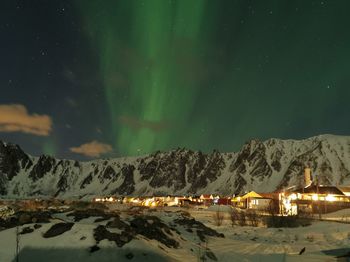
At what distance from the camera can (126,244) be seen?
18375 millimetres

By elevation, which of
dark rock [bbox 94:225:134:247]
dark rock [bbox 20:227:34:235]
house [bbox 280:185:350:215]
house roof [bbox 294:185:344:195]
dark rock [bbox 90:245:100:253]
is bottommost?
dark rock [bbox 90:245:100:253]

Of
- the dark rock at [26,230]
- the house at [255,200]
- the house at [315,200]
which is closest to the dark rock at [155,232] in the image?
the dark rock at [26,230]

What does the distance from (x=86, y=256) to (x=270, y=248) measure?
569 inches

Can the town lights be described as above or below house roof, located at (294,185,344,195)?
below

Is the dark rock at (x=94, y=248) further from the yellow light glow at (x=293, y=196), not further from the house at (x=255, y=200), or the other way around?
the house at (x=255, y=200)

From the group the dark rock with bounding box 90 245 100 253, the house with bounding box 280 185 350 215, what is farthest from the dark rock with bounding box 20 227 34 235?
the house with bounding box 280 185 350 215

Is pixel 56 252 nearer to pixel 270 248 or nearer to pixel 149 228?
pixel 149 228

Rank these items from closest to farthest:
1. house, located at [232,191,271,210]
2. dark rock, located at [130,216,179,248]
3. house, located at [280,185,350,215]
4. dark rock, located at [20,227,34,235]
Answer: dark rock, located at [20,227,34,235] → dark rock, located at [130,216,179,248] → house, located at [280,185,350,215] → house, located at [232,191,271,210]

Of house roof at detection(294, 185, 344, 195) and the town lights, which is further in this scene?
the town lights

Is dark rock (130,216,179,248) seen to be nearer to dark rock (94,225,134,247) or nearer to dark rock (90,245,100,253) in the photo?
dark rock (94,225,134,247)

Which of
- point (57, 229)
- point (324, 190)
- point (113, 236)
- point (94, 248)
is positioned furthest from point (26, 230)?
point (324, 190)

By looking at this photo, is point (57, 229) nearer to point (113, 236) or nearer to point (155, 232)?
point (113, 236)

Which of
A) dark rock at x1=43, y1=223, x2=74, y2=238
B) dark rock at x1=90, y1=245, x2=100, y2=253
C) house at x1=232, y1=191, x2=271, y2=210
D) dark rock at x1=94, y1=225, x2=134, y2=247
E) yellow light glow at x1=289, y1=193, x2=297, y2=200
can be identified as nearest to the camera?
dark rock at x1=90, y1=245, x2=100, y2=253

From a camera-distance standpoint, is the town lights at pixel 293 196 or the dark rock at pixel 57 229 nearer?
the dark rock at pixel 57 229
